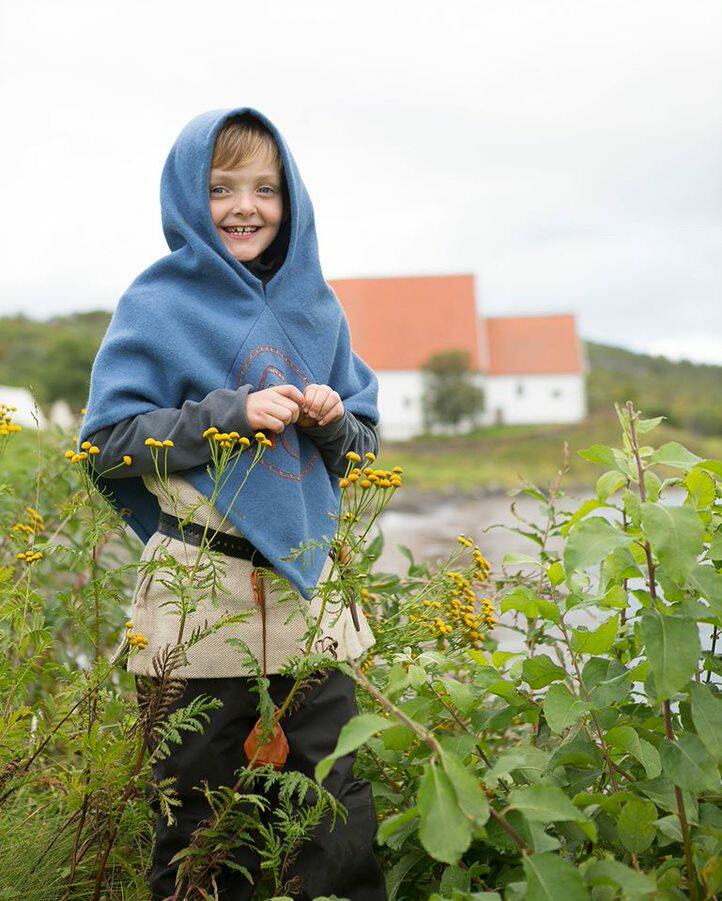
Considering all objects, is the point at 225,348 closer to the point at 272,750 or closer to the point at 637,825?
the point at 272,750

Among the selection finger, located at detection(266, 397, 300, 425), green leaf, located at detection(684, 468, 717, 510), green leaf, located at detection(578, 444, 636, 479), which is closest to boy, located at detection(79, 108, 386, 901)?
finger, located at detection(266, 397, 300, 425)

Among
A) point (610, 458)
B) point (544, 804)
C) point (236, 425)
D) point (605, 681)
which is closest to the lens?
point (544, 804)

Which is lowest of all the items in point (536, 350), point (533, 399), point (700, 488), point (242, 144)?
point (700, 488)

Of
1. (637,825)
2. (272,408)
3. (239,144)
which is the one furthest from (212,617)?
(239,144)

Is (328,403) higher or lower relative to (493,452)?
lower

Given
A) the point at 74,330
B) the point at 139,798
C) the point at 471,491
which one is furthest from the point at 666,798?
the point at 74,330

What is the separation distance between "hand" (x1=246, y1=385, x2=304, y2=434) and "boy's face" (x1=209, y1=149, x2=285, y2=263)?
1.30 ft

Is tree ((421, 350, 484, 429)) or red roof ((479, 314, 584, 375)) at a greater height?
red roof ((479, 314, 584, 375))

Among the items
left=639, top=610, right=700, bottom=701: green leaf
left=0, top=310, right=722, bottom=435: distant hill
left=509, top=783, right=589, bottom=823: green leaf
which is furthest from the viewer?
left=0, top=310, right=722, bottom=435: distant hill

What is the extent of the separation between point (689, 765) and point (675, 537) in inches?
14.9

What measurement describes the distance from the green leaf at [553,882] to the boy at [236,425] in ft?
2.32

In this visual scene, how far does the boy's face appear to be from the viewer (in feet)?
7.35

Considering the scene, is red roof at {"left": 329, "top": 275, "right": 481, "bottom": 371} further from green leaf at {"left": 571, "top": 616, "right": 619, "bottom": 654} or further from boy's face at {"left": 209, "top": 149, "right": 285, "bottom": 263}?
green leaf at {"left": 571, "top": 616, "right": 619, "bottom": 654}

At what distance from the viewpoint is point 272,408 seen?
6.47 feet
